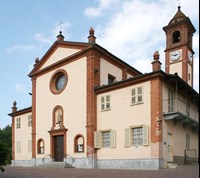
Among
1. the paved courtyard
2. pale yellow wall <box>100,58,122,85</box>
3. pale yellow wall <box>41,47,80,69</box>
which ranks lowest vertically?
the paved courtyard

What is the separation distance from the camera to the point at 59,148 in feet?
83.6

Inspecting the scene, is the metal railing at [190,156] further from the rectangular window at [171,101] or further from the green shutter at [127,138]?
the green shutter at [127,138]

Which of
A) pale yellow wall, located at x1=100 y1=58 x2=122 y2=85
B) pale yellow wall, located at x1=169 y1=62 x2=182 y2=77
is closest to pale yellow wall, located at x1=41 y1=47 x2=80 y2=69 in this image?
pale yellow wall, located at x1=100 y1=58 x2=122 y2=85

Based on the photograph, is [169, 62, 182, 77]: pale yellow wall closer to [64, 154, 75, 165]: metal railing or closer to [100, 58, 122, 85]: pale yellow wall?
[100, 58, 122, 85]: pale yellow wall

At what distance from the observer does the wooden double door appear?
25109 mm

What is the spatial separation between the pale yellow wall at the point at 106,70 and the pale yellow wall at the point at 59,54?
2766 mm

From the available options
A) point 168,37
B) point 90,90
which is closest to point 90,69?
point 90,90

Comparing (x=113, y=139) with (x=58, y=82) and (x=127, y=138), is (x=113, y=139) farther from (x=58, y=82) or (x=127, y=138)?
(x=58, y=82)

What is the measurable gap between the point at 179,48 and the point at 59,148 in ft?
70.6

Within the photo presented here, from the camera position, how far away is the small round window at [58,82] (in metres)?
26.1

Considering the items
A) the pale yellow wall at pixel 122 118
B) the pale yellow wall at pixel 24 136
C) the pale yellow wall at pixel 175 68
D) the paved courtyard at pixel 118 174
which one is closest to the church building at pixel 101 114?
the pale yellow wall at pixel 122 118

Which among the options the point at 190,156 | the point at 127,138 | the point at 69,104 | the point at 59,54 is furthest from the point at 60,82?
the point at 190,156

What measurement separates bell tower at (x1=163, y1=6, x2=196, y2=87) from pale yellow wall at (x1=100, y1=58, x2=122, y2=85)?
521 inches

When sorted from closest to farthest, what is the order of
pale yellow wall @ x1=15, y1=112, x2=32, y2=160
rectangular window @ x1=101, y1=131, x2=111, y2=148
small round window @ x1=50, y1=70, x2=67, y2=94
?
1. rectangular window @ x1=101, y1=131, x2=111, y2=148
2. small round window @ x1=50, y1=70, x2=67, y2=94
3. pale yellow wall @ x1=15, y1=112, x2=32, y2=160
